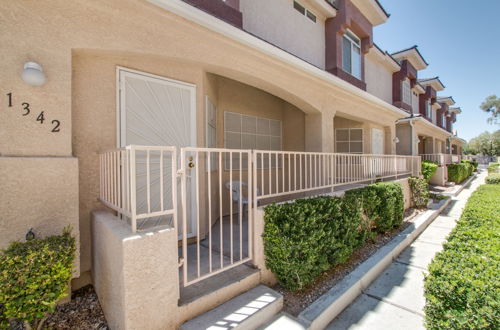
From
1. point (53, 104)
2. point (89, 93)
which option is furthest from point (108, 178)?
point (89, 93)

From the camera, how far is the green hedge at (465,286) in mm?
2094

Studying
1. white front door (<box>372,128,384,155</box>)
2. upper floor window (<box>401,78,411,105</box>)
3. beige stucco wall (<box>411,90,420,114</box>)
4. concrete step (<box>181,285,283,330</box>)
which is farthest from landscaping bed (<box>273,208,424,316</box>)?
beige stucco wall (<box>411,90,420,114</box>)

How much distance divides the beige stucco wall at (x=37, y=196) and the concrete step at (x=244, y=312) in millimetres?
1987

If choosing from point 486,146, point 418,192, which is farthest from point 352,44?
point 486,146

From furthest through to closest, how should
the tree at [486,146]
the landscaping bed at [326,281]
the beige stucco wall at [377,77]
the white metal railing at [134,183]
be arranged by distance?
the tree at [486,146]
the beige stucco wall at [377,77]
the landscaping bed at [326,281]
the white metal railing at [134,183]

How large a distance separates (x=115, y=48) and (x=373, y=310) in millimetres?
5666

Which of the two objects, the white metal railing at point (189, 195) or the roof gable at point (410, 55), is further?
the roof gable at point (410, 55)

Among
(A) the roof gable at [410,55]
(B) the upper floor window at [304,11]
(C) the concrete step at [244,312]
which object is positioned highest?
(A) the roof gable at [410,55]

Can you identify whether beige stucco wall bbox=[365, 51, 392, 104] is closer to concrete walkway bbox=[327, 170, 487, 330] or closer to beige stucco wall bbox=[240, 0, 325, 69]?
beige stucco wall bbox=[240, 0, 325, 69]

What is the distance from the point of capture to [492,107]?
124 feet

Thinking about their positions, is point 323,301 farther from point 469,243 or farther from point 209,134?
point 209,134

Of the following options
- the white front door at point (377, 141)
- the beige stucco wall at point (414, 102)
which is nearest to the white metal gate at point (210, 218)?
the white front door at point (377, 141)

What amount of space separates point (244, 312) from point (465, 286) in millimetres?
2385

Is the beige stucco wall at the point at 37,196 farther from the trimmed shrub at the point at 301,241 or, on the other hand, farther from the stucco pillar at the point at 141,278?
the trimmed shrub at the point at 301,241
